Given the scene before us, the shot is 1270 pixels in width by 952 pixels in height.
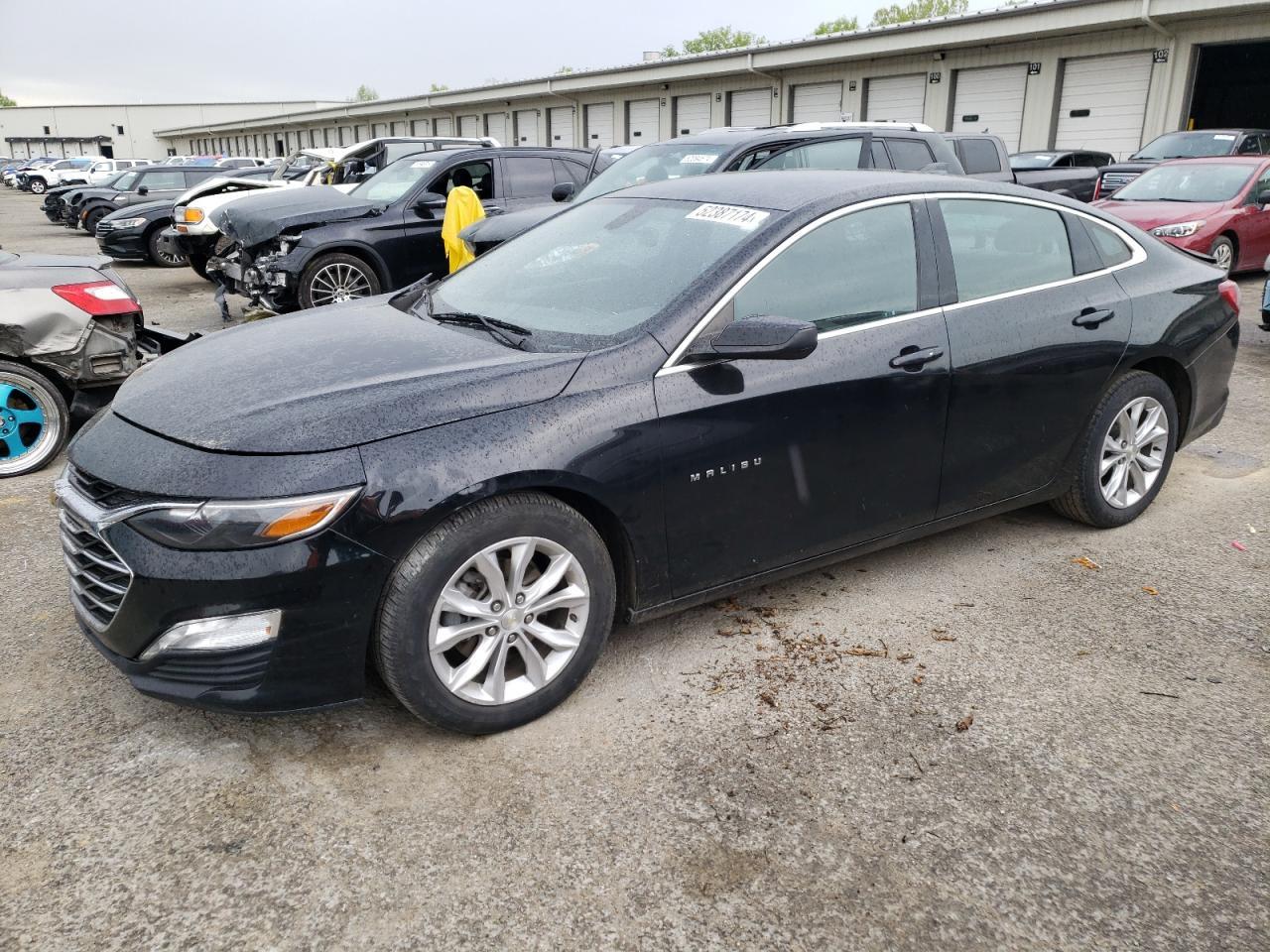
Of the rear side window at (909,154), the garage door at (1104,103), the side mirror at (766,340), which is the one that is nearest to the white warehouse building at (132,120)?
the garage door at (1104,103)

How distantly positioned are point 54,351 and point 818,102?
77.7 feet

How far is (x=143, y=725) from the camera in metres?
3.04

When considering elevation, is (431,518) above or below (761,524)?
above

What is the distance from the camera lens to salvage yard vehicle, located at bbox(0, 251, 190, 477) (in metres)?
5.25

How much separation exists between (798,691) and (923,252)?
67.2 inches

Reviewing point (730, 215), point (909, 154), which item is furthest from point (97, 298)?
point (909, 154)

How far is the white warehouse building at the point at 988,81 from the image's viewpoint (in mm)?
18781

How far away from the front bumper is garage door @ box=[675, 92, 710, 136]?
28013 mm

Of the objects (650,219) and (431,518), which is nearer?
(431,518)

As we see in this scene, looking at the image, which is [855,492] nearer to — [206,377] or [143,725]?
[206,377]

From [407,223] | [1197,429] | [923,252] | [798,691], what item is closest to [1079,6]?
[407,223]

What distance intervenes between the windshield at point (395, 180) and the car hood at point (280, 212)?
350 millimetres

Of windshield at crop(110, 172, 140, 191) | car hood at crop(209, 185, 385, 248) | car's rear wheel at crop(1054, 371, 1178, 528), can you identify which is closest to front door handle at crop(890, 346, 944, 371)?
car's rear wheel at crop(1054, 371, 1178, 528)

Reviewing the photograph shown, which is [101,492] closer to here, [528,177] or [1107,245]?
[1107,245]
